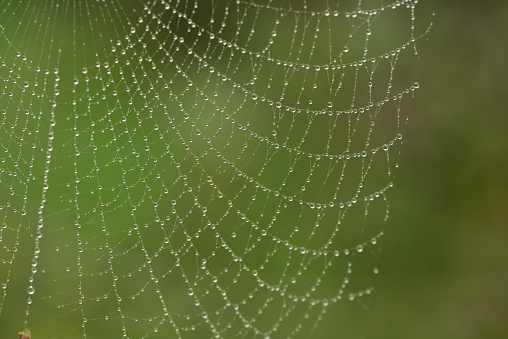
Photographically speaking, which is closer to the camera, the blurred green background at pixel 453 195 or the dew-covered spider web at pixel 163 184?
the dew-covered spider web at pixel 163 184

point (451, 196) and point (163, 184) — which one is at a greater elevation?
point (451, 196)

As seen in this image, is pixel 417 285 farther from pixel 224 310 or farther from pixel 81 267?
pixel 81 267

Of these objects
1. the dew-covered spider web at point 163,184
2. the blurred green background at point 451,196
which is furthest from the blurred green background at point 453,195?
the dew-covered spider web at point 163,184

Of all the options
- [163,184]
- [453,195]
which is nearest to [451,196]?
[453,195]

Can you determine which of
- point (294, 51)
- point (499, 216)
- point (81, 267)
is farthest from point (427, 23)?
point (81, 267)

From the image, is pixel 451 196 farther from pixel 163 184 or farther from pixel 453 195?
pixel 163 184

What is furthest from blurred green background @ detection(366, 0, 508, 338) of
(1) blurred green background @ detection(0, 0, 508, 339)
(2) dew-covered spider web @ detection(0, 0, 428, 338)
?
(2) dew-covered spider web @ detection(0, 0, 428, 338)

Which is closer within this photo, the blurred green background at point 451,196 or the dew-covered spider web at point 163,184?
the dew-covered spider web at point 163,184

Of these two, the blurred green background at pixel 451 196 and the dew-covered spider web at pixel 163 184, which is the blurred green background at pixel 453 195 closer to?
the blurred green background at pixel 451 196
